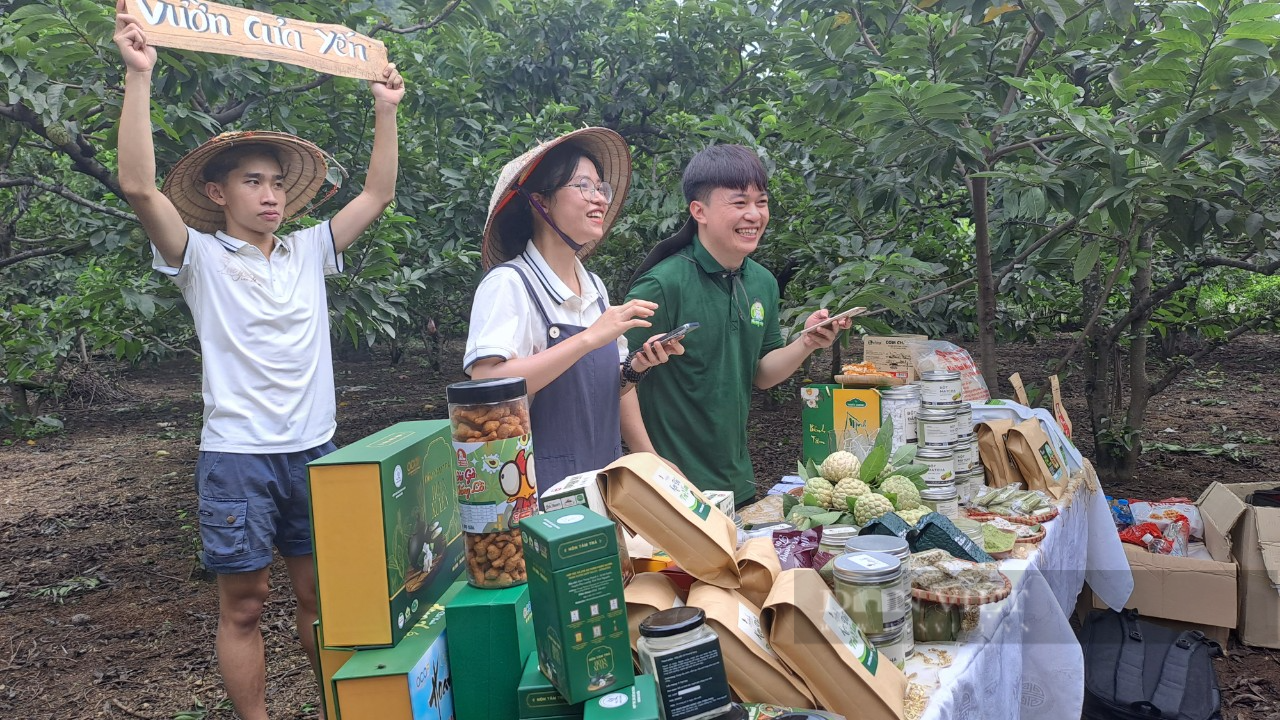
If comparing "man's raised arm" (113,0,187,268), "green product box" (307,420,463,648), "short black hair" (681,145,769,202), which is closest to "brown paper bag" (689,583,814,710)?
"green product box" (307,420,463,648)

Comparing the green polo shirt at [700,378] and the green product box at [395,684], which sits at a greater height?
the green polo shirt at [700,378]

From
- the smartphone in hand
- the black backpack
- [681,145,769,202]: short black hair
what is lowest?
the black backpack

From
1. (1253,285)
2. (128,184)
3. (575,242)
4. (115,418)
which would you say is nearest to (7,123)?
(128,184)

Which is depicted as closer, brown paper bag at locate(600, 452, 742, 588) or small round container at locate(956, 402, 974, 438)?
brown paper bag at locate(600, 452, 742, 588)

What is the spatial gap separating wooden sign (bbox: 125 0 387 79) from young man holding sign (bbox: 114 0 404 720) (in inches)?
5.0

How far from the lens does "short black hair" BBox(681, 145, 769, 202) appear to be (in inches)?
91.6

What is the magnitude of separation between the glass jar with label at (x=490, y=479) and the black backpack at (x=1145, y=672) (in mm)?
2235

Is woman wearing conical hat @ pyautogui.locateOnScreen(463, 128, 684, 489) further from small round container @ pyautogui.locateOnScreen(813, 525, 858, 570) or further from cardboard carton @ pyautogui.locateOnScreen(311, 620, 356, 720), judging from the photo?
cardboard carton @ pyautogui.locateOnScreen(311, 620, 356, 720)

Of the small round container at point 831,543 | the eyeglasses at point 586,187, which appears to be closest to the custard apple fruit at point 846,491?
the small round container at point 831,543

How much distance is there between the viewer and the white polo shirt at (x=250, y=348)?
2215mm

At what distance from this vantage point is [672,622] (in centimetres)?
117

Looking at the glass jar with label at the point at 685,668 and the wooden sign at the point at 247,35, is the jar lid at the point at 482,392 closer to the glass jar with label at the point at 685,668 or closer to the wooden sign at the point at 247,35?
the glass jar with label at the point at 685,668

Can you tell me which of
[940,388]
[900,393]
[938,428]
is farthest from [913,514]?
[900,393]

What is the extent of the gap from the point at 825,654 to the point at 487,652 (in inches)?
19.8
